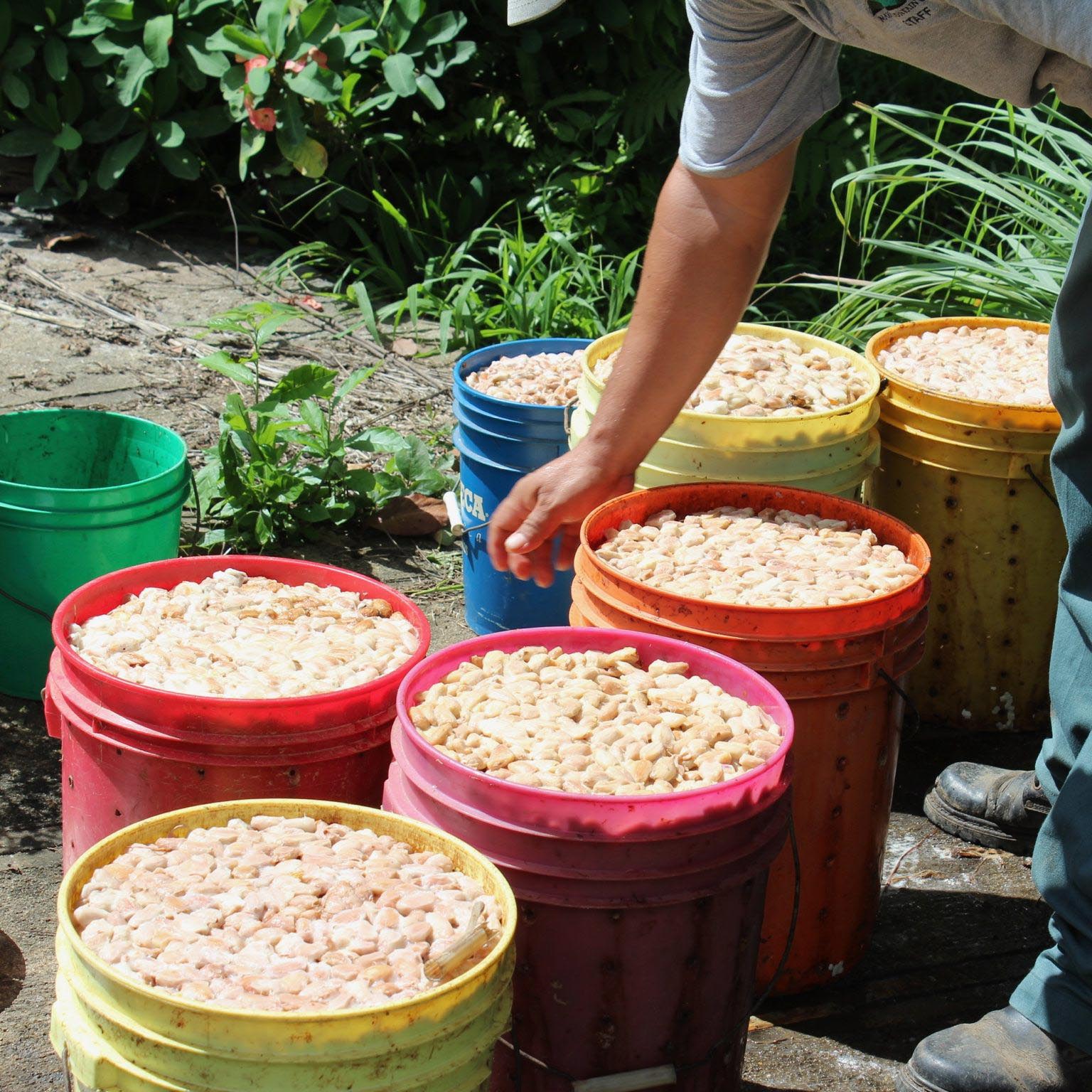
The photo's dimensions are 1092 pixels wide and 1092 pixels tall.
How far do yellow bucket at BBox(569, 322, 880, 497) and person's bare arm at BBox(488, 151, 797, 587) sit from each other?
35 centimetres

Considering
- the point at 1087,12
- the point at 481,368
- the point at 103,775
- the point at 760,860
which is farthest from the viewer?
the point at 481,368

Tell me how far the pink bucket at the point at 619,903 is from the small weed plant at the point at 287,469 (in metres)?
1.91

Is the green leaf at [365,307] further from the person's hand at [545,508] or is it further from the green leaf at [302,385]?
the person's hand at [545,508]

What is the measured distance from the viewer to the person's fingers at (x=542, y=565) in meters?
2.32

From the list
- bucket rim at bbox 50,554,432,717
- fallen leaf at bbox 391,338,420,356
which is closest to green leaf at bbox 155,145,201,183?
fallen leaf at bbox 391,338,420,356

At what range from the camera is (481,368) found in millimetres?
3668

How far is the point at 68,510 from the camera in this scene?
2939 millimetres

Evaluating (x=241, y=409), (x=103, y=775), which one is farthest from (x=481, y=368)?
(x=103, y=775)

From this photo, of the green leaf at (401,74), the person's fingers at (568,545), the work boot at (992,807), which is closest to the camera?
the person's fingers at (568,545)

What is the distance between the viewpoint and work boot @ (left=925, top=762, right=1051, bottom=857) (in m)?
2.83

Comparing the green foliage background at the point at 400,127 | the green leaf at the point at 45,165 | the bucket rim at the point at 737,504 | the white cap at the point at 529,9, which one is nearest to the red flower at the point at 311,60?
the green foliage background at the point at 400,127

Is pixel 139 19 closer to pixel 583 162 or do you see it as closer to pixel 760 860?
pixel 583 162

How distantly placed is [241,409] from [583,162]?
93.2 inches

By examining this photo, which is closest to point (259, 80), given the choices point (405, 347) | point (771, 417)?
point (405, 347)
